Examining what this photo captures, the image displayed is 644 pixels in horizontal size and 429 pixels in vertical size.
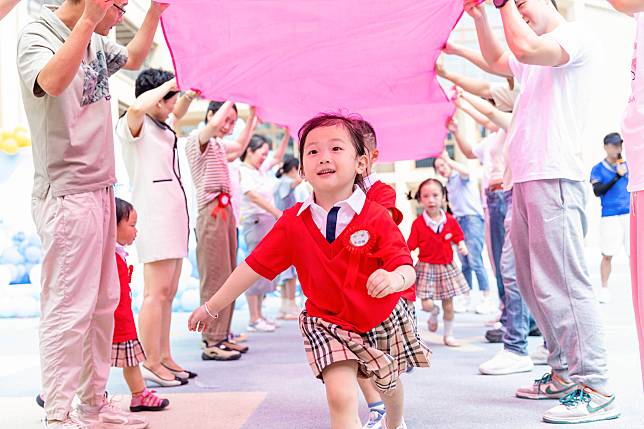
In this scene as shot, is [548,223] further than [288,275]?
No

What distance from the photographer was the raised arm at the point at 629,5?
1.64m

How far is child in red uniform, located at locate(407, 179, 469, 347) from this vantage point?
462 centimetres

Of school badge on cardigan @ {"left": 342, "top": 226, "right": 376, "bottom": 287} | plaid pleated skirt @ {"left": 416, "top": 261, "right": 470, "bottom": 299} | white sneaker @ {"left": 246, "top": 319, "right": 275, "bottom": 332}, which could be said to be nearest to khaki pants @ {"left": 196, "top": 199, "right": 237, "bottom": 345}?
plaid pleated skirt @ {"left": 416, "top": 261, "right": 470, "bottom": 299}

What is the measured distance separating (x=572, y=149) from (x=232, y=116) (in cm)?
203

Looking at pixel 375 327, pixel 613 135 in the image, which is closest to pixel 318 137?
pixel 375 327

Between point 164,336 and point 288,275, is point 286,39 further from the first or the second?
point 288,275

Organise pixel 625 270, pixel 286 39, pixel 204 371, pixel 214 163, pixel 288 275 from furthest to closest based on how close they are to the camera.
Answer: pixel 625 270 → pixel 288 275 → pixel 214 163 → pixel 204 371 → pixel 286 39

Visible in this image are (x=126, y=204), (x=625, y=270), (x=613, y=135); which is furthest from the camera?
(x=625, y=270)

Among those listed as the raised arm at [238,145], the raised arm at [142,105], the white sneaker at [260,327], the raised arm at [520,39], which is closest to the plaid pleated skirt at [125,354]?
the raised arm at [142,105]

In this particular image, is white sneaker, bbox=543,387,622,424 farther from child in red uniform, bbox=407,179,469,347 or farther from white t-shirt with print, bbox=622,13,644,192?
child in red uniform, bbox=407,179,469,347

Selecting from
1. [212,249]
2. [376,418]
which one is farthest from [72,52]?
[212,249]

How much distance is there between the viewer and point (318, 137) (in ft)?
6.84

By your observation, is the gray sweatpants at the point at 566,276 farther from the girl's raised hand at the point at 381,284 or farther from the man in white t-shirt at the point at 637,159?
the girl's raised hand at the point at 381,284

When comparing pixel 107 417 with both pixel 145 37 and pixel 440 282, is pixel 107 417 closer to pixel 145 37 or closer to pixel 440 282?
pixel 145 37
